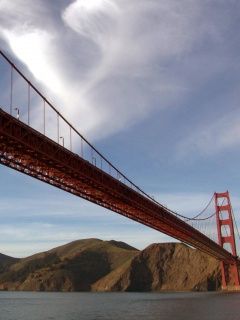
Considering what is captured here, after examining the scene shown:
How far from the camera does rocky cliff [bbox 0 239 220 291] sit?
150 metres

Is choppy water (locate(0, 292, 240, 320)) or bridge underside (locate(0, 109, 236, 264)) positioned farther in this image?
choppy water (locate(0, 292, 240, 320))

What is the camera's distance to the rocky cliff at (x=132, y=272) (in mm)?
149750

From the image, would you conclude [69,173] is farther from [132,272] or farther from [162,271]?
[162,271]

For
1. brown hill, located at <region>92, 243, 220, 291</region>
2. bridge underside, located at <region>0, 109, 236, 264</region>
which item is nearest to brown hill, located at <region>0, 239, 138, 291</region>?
brown hill, located at <region>92, 243, 220, 291</region>

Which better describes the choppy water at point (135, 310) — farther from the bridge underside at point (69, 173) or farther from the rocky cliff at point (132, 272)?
the rocky cliff at point (132, 272)

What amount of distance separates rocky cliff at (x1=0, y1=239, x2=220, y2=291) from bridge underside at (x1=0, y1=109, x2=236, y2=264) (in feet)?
289

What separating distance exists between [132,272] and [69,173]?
123843 mm

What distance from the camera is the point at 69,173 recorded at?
39750mm

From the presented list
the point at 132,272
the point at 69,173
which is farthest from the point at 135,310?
the point at 132,272

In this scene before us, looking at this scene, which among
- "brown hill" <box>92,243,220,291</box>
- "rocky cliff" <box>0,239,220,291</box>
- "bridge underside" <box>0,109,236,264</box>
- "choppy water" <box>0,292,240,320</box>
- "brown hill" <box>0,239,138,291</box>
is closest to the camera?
"bridge underside" <box>0,109,236,264</box>

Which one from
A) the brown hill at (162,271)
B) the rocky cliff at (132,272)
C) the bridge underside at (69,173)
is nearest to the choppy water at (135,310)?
the bridge underside at (69,173)

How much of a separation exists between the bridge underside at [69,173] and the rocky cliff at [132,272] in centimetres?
8807

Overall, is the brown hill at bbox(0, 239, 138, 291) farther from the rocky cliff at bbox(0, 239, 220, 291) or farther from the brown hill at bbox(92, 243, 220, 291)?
the brown hill at bbox(92, 243, 220, 291)

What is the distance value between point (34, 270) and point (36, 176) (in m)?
162
